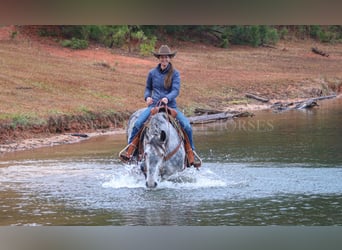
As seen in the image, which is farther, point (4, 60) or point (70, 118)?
point (4, 60)

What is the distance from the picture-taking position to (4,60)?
2453 cm

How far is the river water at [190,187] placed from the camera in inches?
372

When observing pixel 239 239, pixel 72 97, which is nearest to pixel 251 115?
pixel 72 97

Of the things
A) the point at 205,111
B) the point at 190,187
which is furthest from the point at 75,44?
the point at 190,187

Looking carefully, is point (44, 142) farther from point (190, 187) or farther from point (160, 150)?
point (160, 150)

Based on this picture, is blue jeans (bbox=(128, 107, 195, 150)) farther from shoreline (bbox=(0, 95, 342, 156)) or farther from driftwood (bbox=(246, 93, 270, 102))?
driftwood (bbox=(246, 93, 270, 102))

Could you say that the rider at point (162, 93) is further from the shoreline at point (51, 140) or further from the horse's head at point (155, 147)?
the shoreline at point (51, 140)

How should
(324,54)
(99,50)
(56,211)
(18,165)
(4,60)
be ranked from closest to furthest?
1. (56,211)
2. (18,165)
3. (4,60)
4. (99,50)
5. (324,54)

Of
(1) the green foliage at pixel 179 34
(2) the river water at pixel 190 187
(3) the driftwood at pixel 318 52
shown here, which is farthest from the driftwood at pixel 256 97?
(3) the driftwood at pixel 318 52

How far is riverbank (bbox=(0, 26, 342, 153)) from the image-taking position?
17484 millimetres

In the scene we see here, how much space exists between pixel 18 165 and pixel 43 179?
139 cm

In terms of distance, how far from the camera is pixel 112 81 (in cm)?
2409

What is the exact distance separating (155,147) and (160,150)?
0.25 feet

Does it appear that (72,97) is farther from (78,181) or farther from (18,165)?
(78,181)
